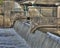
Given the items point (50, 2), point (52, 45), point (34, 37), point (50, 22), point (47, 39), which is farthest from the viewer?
point (50, 2)

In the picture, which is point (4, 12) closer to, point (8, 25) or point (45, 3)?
point (8, 25)

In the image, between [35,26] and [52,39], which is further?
[35,26]

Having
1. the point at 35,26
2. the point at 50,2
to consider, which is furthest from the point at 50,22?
the point at 50,2

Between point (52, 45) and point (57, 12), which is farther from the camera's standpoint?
point (57, 12)

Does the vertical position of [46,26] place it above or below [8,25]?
above

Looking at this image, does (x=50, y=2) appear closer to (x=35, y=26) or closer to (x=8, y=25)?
(x=8, y=25)

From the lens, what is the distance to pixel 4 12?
36.2m

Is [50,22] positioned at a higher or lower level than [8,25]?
higher

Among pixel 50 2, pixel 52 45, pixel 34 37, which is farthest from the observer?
pixel 50 2

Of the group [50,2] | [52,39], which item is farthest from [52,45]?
[50,2]

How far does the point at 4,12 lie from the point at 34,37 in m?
19.0

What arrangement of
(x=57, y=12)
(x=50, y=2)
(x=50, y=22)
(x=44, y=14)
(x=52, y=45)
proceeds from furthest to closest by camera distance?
1. (x=50, y=2)
2. (x=44, y=14)
3. (x=57, y=12)
4. (x=50, y=22)
5. (x=52, y=45)

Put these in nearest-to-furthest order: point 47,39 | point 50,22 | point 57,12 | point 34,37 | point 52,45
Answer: point 52,45 < point 47,39 < point 34,37 < point 50,22 < point 57,12

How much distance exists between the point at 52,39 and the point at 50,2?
22.7 m
